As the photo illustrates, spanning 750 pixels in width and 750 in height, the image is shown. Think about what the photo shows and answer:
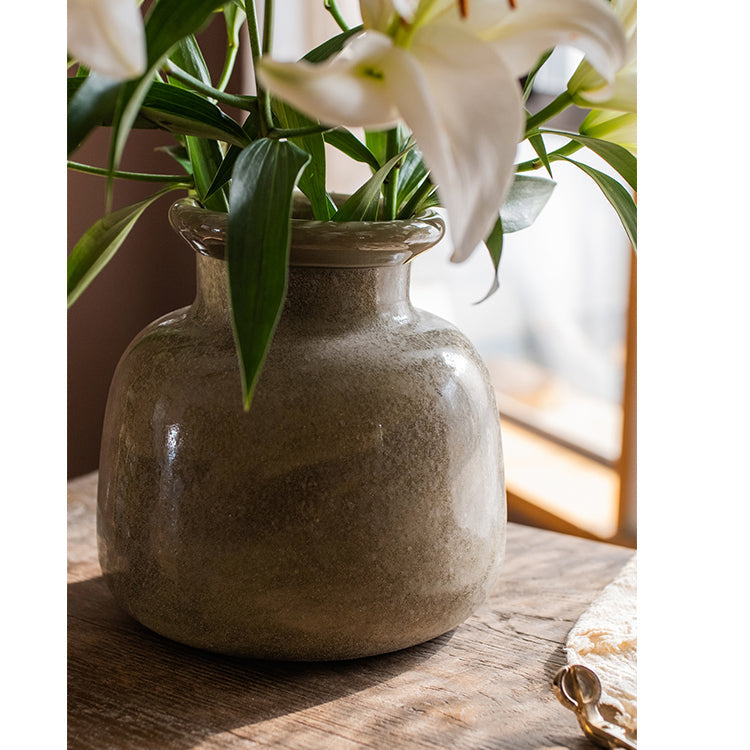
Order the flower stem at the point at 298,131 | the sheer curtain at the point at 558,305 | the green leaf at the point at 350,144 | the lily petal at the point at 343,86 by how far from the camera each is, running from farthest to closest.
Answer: the sheer curtain at the point at 558,305
the green leaf at the point at 350,144
the flower stem at the point at 298,131
the lily petal at the point at 343,86

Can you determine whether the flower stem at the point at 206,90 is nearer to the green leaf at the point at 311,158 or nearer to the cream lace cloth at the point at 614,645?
the green leaf at the point at 311,158

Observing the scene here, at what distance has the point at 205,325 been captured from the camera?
0.54 meters

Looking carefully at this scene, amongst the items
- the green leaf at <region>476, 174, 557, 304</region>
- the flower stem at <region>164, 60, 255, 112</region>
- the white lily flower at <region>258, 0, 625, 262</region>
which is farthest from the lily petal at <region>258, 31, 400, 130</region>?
the green leaf at <region>476, 174, 557, 304</region>

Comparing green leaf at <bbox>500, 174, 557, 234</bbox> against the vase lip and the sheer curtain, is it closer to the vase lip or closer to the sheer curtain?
the vase lip

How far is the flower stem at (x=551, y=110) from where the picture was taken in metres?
0.47

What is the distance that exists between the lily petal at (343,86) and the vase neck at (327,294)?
189 mm

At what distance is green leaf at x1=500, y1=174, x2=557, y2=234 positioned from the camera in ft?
2.06

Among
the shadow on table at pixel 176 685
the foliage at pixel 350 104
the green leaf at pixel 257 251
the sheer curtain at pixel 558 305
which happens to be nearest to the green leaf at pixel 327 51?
the foliage at pixel 350 104

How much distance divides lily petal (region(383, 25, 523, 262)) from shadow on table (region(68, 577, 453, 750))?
32cm

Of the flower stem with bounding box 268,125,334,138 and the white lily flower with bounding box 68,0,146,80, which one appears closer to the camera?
the white lily flower with bounding box 68,0,146,80

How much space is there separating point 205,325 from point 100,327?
2.94ft

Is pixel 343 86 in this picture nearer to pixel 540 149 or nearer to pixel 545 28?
pixel 545 28
